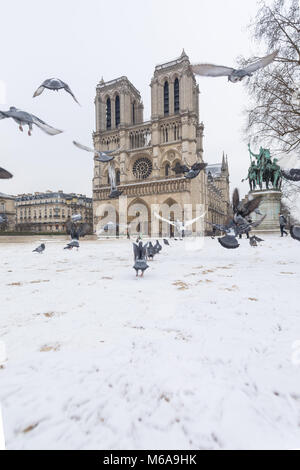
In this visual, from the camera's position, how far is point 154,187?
36469mm

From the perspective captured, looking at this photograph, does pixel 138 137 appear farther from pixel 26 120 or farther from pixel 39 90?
pixel 26 120

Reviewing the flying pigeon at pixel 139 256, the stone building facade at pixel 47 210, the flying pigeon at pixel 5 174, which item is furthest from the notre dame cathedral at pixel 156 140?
the flying pigeon at pixel 5 174

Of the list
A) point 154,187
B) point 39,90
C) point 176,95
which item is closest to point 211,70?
point 39,90

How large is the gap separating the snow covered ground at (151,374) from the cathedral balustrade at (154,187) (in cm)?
3350

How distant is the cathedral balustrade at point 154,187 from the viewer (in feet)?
113

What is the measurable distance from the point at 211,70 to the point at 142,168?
123 ft

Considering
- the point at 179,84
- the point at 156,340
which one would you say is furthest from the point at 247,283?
the point at 179,84

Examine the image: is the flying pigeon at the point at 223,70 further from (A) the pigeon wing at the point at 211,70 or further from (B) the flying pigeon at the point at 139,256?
(B) the flying pigeon at the point at 139,256

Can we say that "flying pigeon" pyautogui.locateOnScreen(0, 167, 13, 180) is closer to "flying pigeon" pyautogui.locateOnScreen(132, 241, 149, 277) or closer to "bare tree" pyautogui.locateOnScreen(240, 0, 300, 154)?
"flying pigeon" pyautogui.locateOnScreen(132, 241, 149, 277)

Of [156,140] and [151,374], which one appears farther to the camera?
[156,140]

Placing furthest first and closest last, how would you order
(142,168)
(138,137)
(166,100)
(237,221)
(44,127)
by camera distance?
(138,137) < (142,168) < (166,100) < (237,221) < (44,127)

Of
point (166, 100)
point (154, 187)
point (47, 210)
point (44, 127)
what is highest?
point (166, 100)

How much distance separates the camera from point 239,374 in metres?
1.07

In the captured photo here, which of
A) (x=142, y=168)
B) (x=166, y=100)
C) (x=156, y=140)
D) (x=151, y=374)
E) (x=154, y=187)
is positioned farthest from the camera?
(x=142, y=168)
